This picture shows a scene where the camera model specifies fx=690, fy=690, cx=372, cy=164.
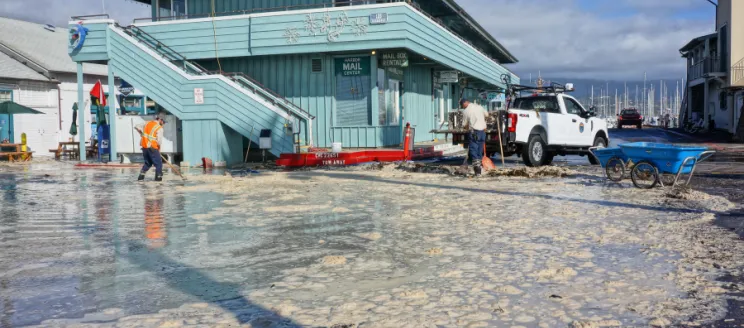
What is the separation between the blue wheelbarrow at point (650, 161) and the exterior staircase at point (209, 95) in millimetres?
9652

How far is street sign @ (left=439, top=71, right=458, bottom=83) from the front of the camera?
30.3 m

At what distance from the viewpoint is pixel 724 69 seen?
41.4 meters

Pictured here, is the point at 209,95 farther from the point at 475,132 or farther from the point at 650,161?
the point at 650,161

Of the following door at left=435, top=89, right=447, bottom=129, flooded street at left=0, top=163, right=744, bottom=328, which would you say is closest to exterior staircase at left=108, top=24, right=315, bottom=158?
flooded street at left=0, top=163, right=744, bottom=328

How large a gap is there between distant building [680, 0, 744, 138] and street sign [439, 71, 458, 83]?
14.4 meters

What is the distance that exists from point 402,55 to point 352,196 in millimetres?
11322

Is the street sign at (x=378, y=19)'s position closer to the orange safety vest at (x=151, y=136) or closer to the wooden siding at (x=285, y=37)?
the wooden siding at (x=285, y=37)

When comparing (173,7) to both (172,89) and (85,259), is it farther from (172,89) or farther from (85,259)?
(85,259)

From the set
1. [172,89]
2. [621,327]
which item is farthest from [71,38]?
[621,327]

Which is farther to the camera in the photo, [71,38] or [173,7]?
[173,7]

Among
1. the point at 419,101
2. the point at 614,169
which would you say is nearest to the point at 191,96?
the point at 419,101

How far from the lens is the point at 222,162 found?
71.4 feet

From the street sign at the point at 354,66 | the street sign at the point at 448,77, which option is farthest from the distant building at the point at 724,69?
the street sign at the point at 354,66

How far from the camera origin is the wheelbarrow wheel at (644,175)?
41.3 feet
